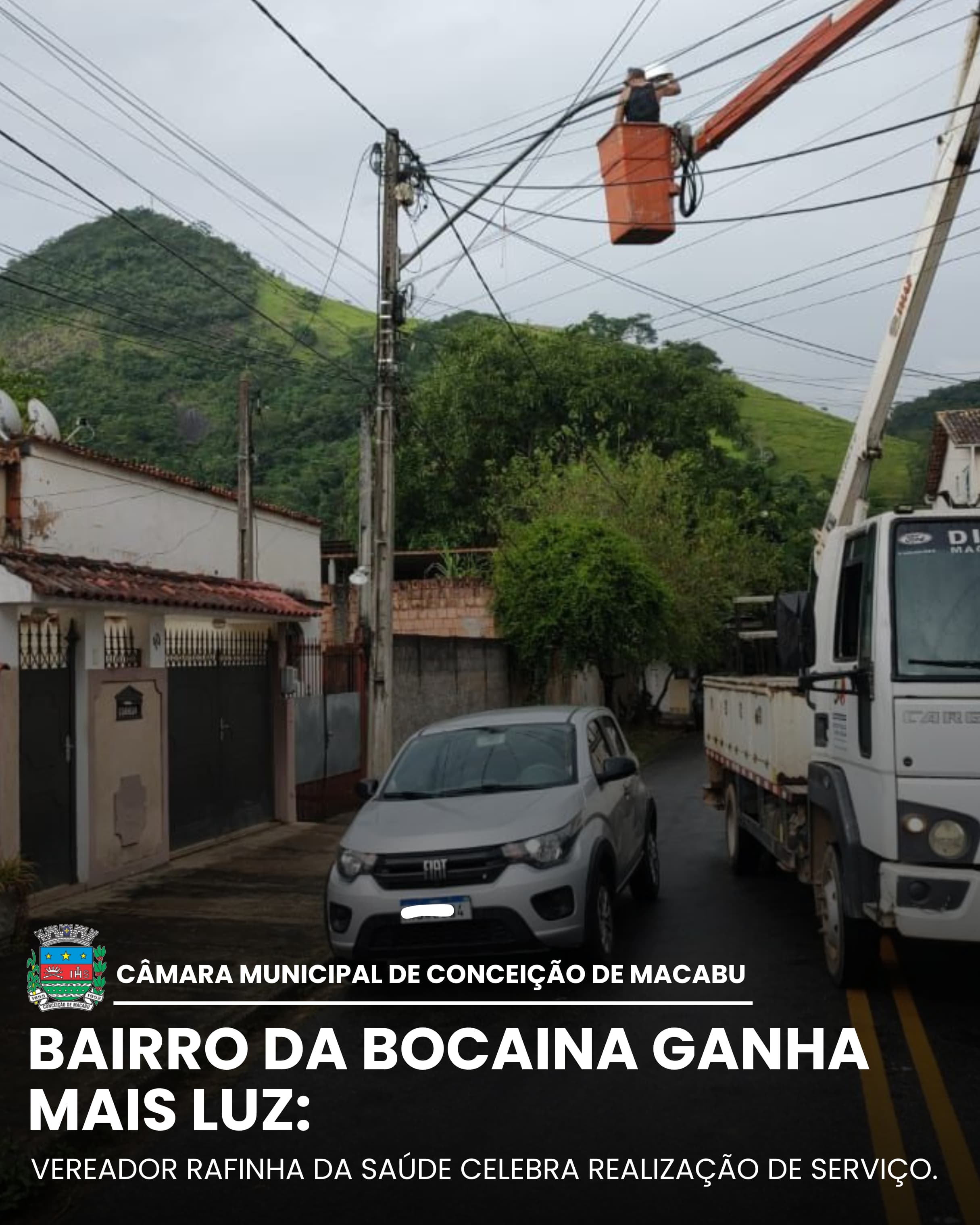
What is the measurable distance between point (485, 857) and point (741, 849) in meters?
4.92

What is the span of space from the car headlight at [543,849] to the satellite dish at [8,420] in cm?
1038

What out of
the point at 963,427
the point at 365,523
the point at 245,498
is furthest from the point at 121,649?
the point at 963,427

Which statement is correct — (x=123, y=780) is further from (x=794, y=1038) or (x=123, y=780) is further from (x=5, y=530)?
(x=794, y=1038)

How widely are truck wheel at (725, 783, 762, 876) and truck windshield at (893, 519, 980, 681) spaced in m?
5.32

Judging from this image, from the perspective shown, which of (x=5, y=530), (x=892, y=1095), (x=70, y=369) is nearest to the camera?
(x=892, y=1095)

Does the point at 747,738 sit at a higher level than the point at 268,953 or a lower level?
higher

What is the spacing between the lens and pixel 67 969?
9.19 m

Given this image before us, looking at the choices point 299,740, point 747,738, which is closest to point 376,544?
point 299,740

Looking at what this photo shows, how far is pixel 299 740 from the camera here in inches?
694

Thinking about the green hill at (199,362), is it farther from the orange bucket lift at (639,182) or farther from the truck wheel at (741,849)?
the truck wheel at (741,849)

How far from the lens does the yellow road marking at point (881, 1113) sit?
191 inches

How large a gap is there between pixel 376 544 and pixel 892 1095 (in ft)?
36.3

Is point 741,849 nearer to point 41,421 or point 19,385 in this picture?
point 41,421

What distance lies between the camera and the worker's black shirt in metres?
12.3
